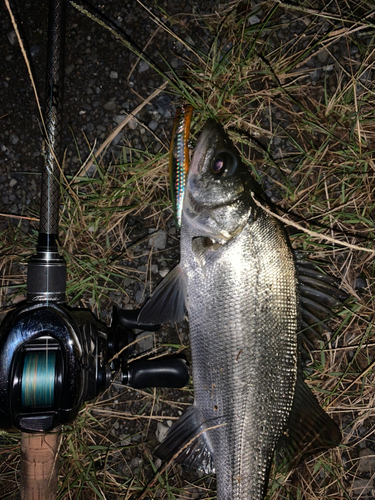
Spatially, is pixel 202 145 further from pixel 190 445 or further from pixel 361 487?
pixel 361 487

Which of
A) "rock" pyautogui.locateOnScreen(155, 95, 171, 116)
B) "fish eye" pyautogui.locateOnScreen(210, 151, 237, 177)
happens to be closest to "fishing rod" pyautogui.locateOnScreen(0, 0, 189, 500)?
"rock" pyautogui.locateOnScreen(155, 95, 171, 116)

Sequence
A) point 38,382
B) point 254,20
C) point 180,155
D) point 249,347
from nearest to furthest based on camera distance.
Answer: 1. point 38,382
2. point 249,347
3. point 180,155
4. point 254,20

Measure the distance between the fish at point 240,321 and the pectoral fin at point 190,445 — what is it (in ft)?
0.30

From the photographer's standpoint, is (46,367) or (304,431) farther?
(304,431)

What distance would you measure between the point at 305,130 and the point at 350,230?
80 cm

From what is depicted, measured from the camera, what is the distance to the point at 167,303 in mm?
2271

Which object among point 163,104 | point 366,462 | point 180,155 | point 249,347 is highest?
point 163,104

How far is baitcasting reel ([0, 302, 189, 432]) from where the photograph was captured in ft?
5.73

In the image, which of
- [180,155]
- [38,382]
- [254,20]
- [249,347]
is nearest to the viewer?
[38,382]

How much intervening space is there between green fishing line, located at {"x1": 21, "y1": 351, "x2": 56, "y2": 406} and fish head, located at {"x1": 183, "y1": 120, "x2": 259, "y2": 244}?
1.12m

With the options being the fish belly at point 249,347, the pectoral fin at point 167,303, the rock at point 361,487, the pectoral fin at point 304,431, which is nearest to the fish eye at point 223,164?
the fish belly at point 249,347

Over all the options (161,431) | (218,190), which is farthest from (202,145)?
(161,431)

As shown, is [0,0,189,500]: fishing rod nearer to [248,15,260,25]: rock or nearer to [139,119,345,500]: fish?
[139,119,345,500]: fish

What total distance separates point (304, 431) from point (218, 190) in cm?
156
